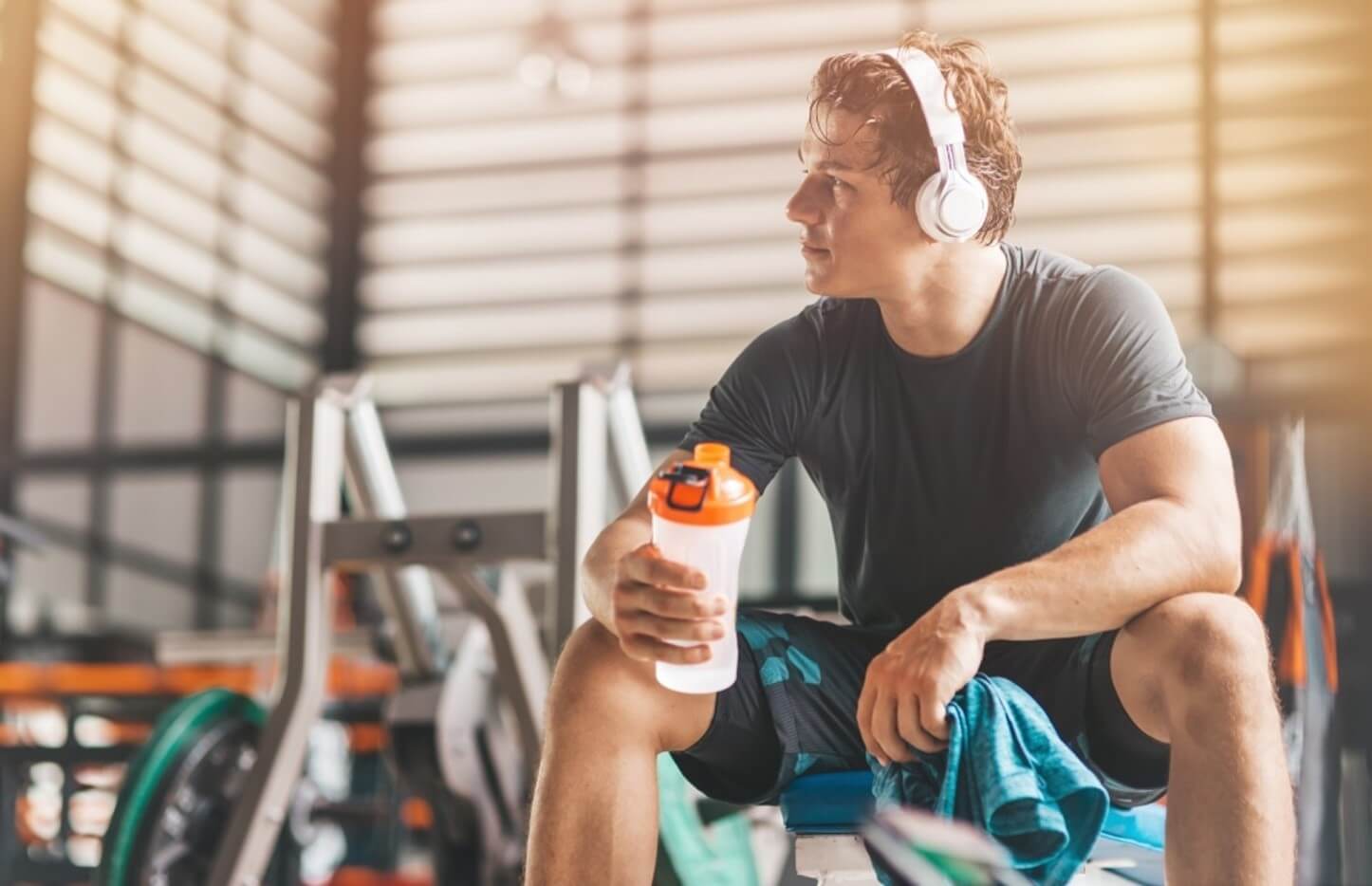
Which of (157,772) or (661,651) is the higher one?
(661,651)

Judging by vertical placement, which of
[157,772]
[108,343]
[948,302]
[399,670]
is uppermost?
[108,343]

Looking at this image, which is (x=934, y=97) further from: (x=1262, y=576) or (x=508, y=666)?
(x=1262, y=576)

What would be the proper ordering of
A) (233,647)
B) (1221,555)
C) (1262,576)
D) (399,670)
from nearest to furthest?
1. (1221,555)
2. (399,670)
3. (233,647)
4. (1262,576)

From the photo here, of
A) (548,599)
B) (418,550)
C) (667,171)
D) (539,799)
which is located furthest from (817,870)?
(667,171)

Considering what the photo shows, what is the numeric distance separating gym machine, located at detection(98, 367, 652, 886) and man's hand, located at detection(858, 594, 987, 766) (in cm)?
120

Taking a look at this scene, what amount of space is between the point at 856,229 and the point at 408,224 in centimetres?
521

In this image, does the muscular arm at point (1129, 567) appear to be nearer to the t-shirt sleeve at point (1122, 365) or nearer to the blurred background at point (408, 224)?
the t-shirt sleeve at point (1122, 365)

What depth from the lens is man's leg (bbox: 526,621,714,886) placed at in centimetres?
124

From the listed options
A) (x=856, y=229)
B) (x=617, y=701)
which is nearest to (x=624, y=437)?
(x=856, y=229)

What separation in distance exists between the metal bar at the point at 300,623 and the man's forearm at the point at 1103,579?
1.62 metres

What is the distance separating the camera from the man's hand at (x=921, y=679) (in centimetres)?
115

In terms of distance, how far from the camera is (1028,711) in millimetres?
1193

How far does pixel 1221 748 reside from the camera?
112cm

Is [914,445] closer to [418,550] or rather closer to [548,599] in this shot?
[548,599]
